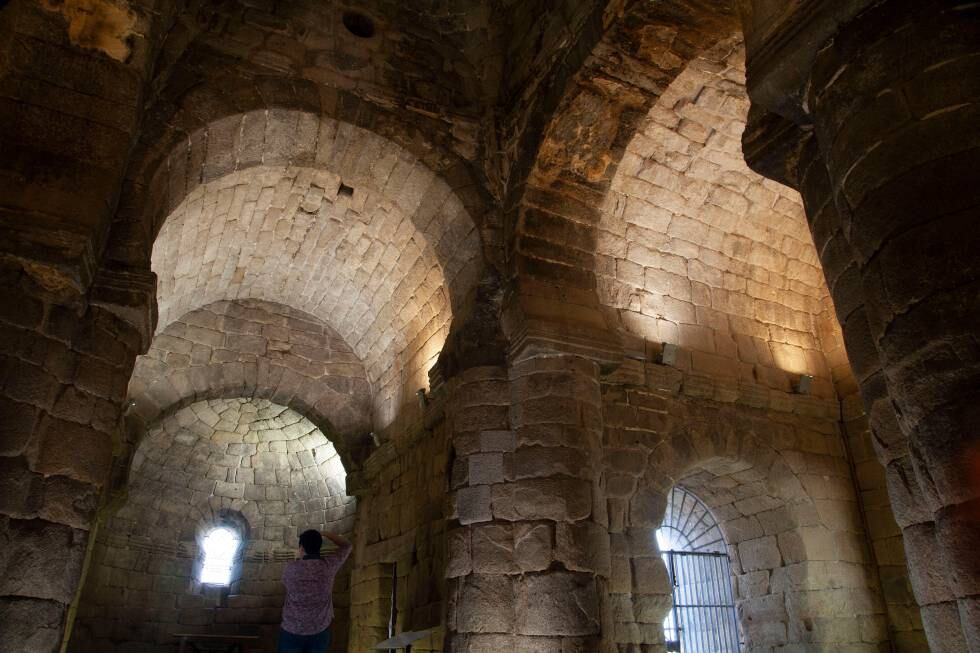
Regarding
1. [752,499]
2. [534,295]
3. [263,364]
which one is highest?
[263,364]

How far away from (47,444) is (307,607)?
1981 mm

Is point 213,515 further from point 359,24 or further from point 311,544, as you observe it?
point 359,24

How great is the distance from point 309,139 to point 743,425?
4.68 m

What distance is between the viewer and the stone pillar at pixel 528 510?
4.73m

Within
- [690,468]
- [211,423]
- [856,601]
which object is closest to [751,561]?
[856,601]

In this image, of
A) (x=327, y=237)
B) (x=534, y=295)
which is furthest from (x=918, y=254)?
(x=327, y=237)

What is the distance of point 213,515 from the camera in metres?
11.5

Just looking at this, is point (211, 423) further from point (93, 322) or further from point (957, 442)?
point (957, 442)

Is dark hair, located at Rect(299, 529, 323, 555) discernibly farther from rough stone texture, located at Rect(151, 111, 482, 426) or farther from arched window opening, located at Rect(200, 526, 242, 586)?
arched window opening, located at Rect(200, 526, 242, 586)

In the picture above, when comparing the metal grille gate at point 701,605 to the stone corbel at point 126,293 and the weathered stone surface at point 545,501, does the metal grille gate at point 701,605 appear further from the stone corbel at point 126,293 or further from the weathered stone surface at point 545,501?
the stone corbel at point 126,293

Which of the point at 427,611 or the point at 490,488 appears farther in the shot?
the point at 427,611

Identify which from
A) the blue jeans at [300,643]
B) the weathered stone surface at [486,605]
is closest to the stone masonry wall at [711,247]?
the weathered stone surface at [486,605]

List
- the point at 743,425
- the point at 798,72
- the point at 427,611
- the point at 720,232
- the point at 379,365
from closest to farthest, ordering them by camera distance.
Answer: the point at 798,72 < the point at 427,611 < the point at 743,425 < the point at 720,232 < the point at 379,365

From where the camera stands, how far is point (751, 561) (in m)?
6.55
